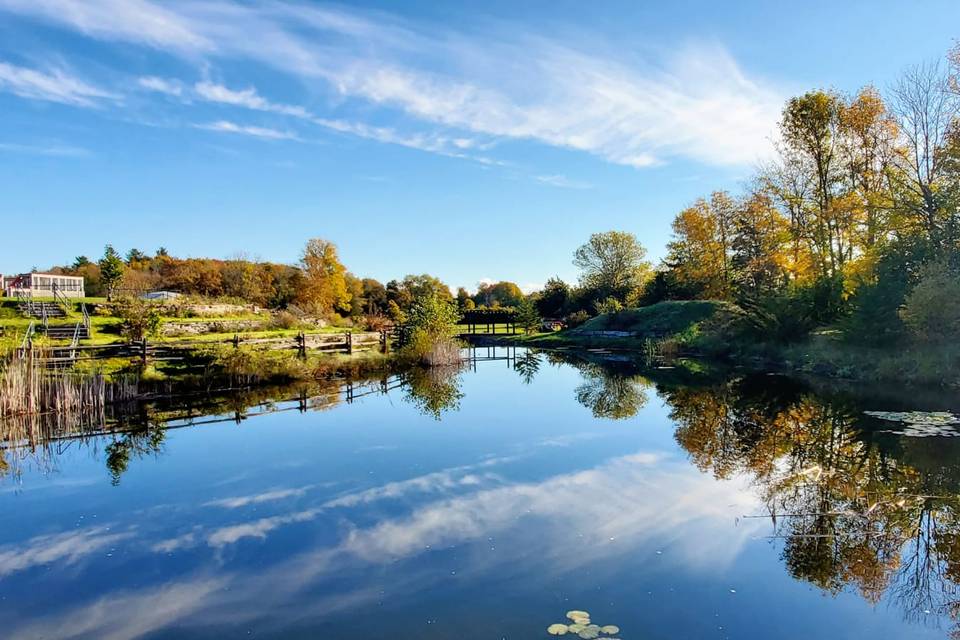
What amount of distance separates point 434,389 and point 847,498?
13.8 m

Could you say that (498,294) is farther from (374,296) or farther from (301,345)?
(301,345)

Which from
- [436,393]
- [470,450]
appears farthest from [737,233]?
[470,450]

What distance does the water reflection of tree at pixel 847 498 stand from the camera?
18.5 feet

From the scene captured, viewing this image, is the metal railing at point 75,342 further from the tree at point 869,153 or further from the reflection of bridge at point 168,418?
the tree at point 869,153

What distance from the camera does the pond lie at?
5129 millimetres

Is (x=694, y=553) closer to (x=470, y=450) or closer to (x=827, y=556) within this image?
(x=827, y=556)

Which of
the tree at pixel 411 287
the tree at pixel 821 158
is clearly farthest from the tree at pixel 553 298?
the tree at pixel 821 158

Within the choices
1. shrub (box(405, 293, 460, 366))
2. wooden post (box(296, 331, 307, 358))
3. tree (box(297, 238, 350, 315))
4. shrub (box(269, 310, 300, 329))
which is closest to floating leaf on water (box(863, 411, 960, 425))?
shrub (box(405, 293, 460, 366))

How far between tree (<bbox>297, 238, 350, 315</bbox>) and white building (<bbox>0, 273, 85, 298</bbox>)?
14424mm

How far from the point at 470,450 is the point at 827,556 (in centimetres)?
639

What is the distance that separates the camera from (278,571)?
A: 6070 mm

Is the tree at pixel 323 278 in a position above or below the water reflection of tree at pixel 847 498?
above

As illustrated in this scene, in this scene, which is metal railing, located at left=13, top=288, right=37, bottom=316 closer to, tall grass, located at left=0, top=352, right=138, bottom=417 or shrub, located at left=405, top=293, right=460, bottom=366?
tall grass, located at left=0, top=352, right=138, bottom=417

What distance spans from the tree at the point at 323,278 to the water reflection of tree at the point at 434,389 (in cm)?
2006
